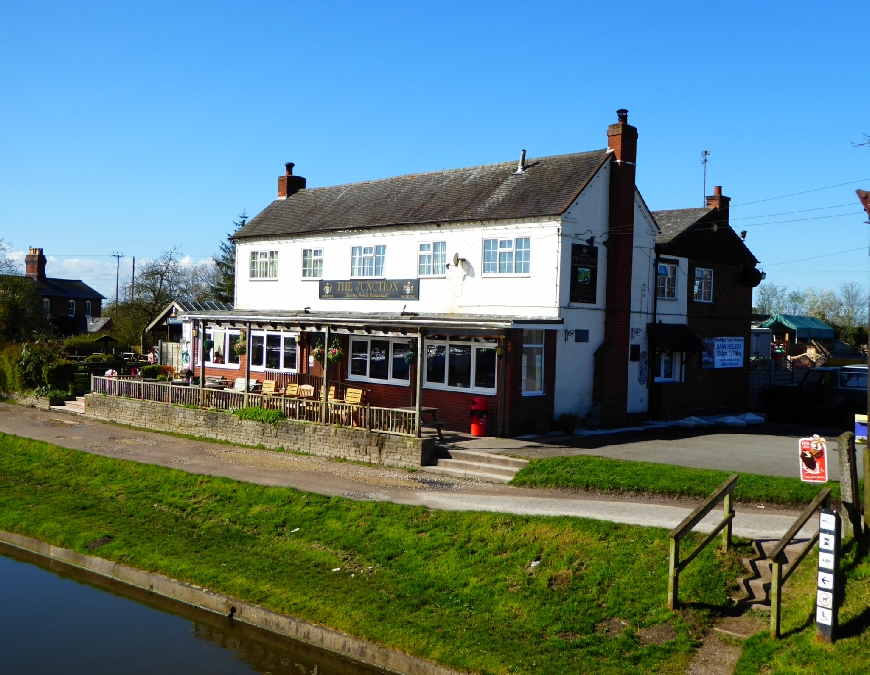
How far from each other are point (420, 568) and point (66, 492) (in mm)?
10375

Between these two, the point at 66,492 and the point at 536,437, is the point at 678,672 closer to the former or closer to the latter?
the point at 536,437

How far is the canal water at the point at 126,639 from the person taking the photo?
10.4 metres

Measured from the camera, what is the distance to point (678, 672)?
859 centimetres

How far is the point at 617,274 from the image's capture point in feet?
76.5

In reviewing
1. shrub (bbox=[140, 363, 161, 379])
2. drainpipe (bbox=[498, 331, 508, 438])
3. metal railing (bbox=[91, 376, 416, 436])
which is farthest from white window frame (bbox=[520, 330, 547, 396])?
shrub (bbox=[140, 363, 161, 379])

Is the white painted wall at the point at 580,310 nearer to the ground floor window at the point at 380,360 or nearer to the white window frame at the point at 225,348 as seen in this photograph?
the ground floor window at the point at 380,360

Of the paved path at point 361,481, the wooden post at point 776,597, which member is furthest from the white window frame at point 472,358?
the wooden post at point 776,597

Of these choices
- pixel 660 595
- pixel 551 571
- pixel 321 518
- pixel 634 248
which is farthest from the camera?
pixel 634 248

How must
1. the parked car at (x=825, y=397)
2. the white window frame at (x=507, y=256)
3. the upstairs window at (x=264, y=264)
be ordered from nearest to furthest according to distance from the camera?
the white window frame at (x=507, y=256), the parked car at (x=825, y=397), the upstairs window at (x=264, y=264)

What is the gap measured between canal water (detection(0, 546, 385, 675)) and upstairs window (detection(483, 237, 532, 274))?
1311 centimetres

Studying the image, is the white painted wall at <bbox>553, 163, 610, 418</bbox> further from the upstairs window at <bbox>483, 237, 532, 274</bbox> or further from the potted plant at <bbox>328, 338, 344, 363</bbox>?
the potted plant at <bbox>328, 338, 344, 363</bbox>

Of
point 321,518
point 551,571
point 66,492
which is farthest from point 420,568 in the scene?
point 66,492

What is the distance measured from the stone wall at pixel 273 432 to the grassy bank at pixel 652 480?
10.5 feet

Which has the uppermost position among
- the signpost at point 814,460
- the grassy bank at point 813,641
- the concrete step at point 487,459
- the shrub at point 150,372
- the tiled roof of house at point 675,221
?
the tiled roof of house at point 675,221
